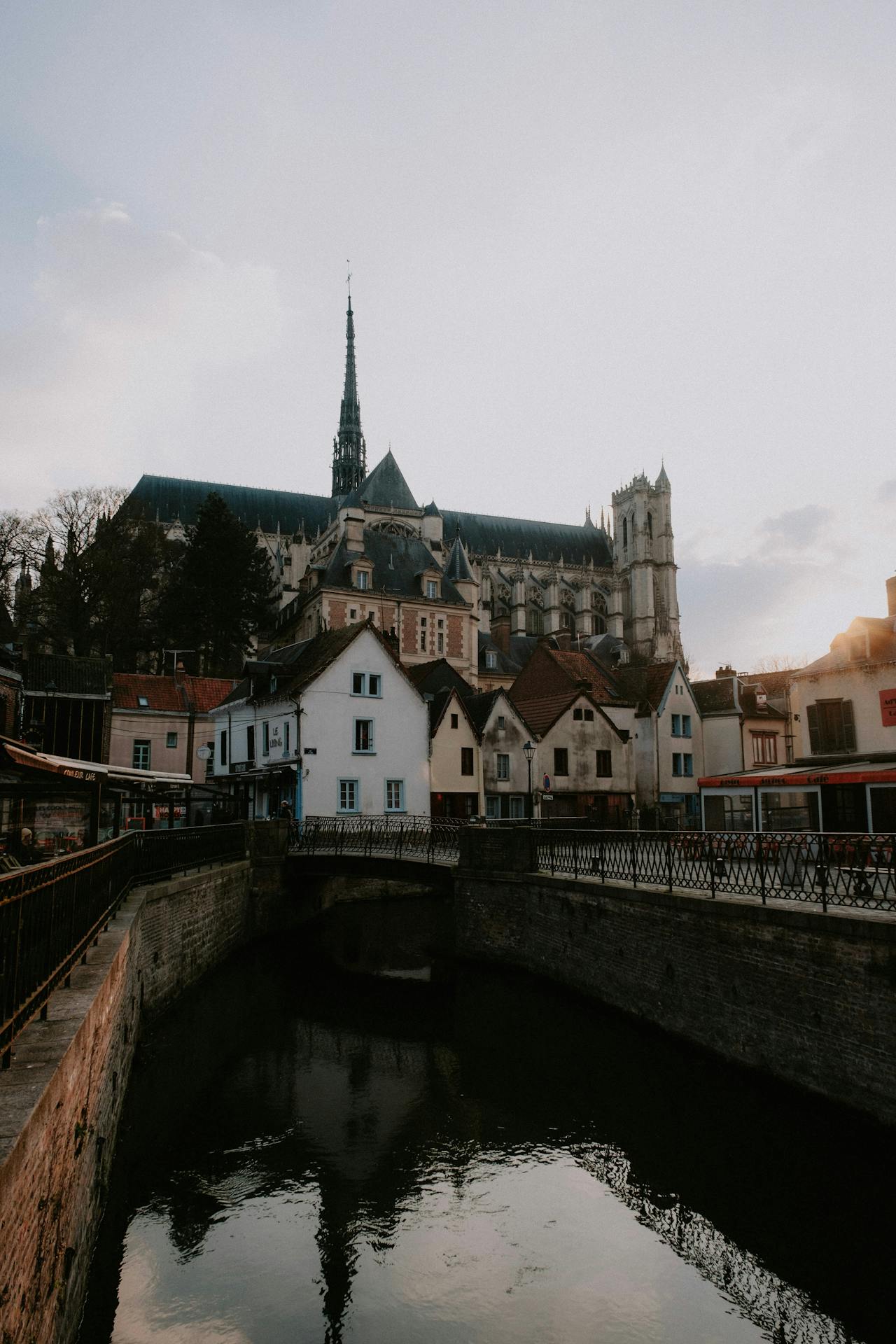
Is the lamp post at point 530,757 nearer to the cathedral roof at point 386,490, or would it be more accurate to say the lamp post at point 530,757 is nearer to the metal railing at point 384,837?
the metal railing at point 384,837

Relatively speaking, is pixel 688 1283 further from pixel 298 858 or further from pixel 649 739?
pixel 649 739

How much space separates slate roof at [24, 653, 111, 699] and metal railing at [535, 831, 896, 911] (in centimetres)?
2486

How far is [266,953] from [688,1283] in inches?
764

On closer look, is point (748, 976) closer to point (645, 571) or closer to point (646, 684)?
point (646, 684)

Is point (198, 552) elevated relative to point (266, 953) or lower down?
elevated

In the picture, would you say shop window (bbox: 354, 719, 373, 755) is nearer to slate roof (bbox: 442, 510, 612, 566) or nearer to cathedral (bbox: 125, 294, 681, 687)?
cathedral (bbox: 125, 294, 681, 687)

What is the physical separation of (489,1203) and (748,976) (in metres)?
5.52

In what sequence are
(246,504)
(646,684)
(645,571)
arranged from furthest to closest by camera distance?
(645,571) < (246,504) < (646,684)

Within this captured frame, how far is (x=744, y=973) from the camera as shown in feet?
44.4

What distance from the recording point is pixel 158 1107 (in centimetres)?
1327

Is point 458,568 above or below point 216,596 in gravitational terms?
above

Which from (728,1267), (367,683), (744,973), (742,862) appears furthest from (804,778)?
(367,683)

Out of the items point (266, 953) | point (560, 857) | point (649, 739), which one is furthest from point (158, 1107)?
point (649, 739)

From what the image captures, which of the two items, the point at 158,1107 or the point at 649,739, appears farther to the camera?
the point at 649,739
